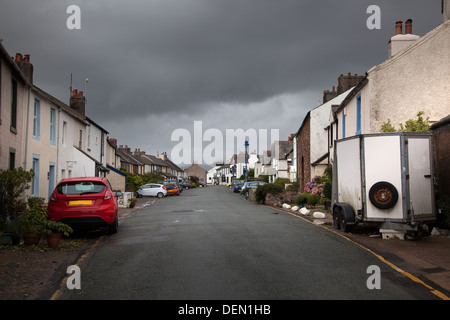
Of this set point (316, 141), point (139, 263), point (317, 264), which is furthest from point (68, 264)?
point (316, 141)

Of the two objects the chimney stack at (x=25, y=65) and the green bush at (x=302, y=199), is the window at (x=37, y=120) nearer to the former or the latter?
the chimney stack at (x=25, y=65)

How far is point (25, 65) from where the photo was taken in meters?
19.6

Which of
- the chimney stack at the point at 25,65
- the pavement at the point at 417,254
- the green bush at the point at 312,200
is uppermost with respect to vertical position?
the chimney stack at the point at 25,65

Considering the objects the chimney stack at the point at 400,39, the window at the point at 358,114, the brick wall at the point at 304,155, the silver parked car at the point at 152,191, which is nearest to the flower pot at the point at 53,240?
the window at the point at 358,114

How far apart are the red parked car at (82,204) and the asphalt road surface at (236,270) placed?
2.32 feet

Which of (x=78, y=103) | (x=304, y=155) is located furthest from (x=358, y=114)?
(x=78, y=103)

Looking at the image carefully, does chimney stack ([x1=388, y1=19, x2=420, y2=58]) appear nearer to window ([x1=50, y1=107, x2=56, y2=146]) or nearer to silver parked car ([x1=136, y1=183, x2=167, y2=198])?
window ([x1=50, y1=107, x2=56, y2=146])

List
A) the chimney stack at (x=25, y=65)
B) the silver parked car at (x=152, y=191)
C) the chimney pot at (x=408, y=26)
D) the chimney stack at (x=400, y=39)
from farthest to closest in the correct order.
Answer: the silver parked car at (x=152, y=191), the chimney pot at (x=408, y=26), the chimney stack at (x=400, y=39), the chimney stack at (x=25, y=65)

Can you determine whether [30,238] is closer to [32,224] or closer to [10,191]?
[32,224]

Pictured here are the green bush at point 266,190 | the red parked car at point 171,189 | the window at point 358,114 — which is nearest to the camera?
the window at point 358,114

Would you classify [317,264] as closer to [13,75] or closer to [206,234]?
[206,234]

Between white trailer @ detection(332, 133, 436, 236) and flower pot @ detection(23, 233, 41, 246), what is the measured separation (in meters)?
8.33

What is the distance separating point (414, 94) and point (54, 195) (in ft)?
47.2

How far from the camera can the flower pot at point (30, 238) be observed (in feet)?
31.3
